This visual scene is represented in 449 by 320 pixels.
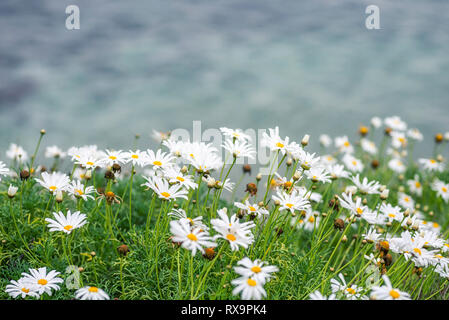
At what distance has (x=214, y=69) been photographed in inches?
253

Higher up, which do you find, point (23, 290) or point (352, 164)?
point (352, 164)

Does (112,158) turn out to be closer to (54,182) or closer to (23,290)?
(54,182)

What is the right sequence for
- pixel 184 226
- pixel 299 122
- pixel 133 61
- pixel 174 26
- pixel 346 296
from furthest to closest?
pixel 174 26, pixel 133 61, pixel 299 122, pixel 346 296, pixel 184 226

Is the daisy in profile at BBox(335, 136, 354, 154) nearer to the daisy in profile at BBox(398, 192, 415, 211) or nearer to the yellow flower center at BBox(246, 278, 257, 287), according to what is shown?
the daisy in profile at BBox(398, 192, 415, 211)

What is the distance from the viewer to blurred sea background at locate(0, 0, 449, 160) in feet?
17.5

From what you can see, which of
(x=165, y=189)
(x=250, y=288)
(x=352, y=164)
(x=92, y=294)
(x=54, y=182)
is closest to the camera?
(x=250, y=288)

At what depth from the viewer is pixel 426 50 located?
6.94m

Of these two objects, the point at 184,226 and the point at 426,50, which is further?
the point at 426,50

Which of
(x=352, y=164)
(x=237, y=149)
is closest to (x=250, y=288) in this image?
(x=237, y=149)

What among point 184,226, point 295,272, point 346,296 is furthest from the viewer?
point 295,272

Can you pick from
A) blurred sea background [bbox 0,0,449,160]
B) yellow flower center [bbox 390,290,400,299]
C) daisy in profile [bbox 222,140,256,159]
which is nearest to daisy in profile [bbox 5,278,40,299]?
daisy in profile [bbox 222,140,256,159]
